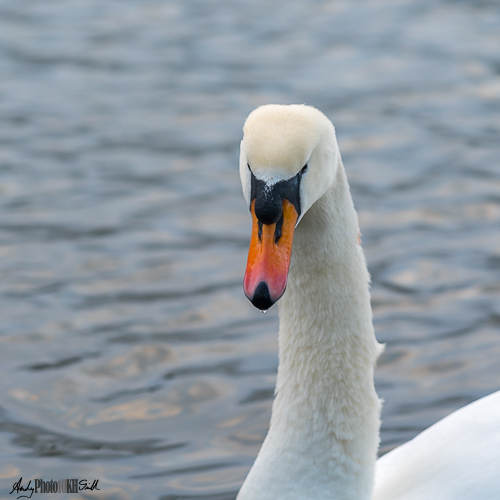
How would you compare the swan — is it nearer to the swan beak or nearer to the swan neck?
the swan neck

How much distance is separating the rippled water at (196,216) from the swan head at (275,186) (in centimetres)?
188

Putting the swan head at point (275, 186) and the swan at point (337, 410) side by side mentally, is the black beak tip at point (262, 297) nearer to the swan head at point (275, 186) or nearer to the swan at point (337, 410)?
Answer: the swan head at point (275, 186)

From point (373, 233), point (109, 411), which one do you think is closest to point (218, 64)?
point (373, 233)

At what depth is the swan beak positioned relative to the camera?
271 cm

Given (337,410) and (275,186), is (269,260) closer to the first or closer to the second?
(275,186)

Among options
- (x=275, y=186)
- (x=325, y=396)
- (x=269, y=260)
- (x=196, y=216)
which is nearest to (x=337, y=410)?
(x=325, y=396)

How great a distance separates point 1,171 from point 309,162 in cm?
512

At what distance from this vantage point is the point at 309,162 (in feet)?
9.62

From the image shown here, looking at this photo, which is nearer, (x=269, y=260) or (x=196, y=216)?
(x=269, y=260)

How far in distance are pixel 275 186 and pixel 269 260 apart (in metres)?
0.23

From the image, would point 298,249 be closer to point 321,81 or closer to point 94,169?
point 94,169

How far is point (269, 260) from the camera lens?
110 inches

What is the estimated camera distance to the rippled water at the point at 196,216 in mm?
4863

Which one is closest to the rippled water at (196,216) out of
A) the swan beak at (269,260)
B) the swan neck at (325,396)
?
the swan neck at (325,396)
